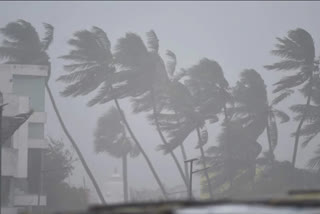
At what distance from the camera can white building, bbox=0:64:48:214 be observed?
3856 cm

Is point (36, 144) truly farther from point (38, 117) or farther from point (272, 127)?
point (272, 127)

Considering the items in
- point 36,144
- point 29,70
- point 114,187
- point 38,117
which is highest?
point 29,70

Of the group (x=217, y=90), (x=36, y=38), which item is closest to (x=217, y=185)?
(x=217, y=90)

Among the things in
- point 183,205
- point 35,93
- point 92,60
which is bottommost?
point 183,205

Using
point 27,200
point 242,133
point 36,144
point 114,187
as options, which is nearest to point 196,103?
Answer: point 242,133

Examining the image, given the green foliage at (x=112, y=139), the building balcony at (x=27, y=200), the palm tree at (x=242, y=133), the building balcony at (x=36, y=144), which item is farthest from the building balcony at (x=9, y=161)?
the green foliage at (x=112, y=139)

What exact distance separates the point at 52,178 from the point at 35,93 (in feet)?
29.6

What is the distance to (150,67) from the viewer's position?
59.4m

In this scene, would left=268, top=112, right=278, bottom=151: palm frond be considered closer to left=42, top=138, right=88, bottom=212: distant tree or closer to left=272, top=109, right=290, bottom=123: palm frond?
left=272, top=109, right=290, bottom=123: palm frond

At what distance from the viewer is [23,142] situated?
4144cm

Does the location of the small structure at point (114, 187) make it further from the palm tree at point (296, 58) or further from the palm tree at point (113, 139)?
the palm tree at point (296, 58)

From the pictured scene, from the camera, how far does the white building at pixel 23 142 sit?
3856 centimetres

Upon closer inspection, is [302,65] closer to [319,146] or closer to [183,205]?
[319,146]

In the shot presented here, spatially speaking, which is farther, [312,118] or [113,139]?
[113,139]
